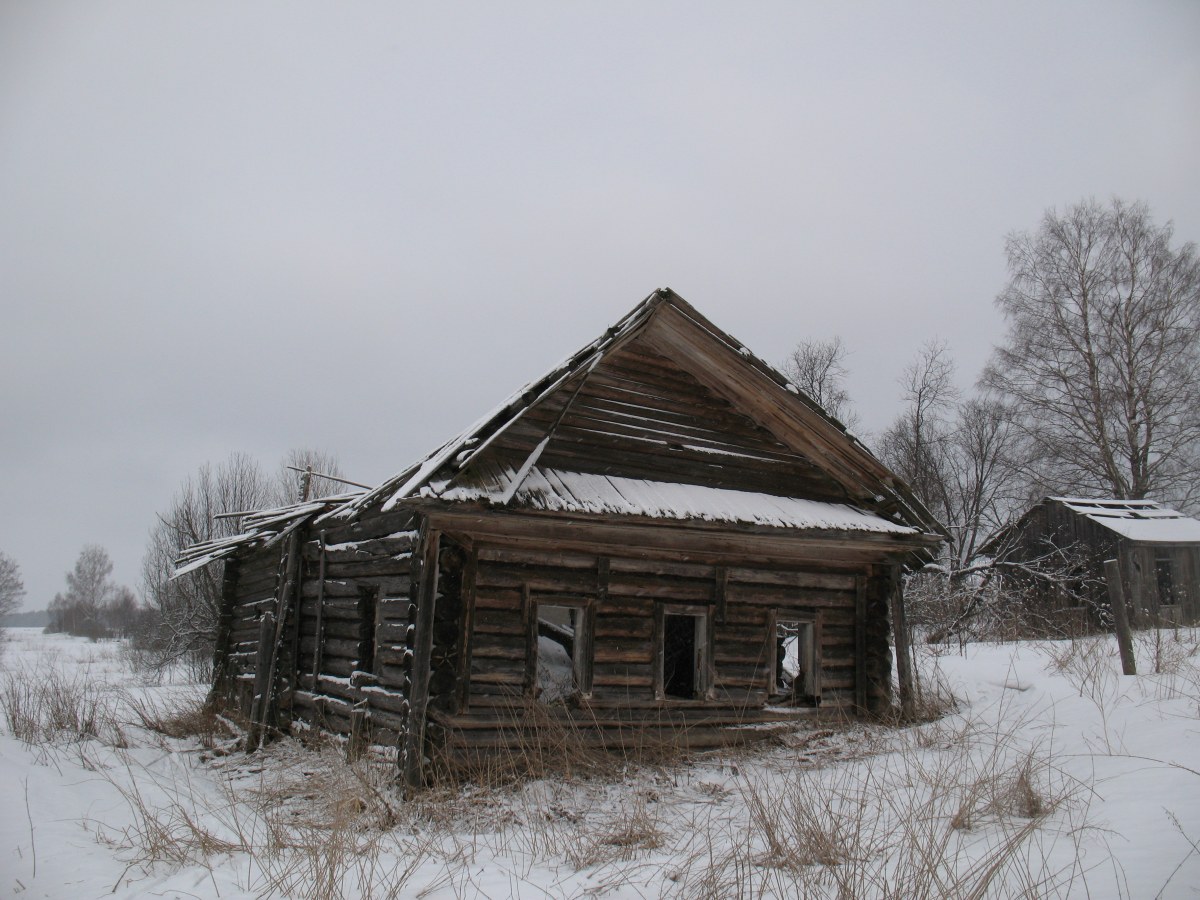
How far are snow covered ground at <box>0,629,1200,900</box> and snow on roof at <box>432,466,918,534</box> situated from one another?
249 centimetres

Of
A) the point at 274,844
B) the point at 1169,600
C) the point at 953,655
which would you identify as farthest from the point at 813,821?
the point at 1169,600

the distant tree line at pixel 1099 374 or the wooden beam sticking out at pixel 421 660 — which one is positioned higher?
the distant tree line at pixel 1099 374

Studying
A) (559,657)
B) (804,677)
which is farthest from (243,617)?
(804,677)

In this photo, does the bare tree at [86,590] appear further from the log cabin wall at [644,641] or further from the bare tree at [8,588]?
the log cabin wall at [644,641]

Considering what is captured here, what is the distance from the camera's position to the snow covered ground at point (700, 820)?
4227 mm

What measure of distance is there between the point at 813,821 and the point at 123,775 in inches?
294

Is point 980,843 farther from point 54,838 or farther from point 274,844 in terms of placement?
point 54,838

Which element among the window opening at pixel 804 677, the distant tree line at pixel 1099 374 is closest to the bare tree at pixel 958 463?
the distant tree line at pixel 1099 374

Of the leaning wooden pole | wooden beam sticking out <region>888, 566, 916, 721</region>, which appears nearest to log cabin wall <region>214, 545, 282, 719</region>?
wooden beam sticking out <region>888, 566, 916, 721</region>

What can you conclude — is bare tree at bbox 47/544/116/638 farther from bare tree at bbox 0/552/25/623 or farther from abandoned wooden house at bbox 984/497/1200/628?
abandoned wooden house at bbox 984/497/1200/628

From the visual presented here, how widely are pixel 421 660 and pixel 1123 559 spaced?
1962 centimetres

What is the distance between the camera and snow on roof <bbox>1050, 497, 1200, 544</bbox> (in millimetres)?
19312

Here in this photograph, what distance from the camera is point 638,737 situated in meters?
8.20

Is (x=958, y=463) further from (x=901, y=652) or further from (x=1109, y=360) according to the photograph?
(x=901, y=652)
